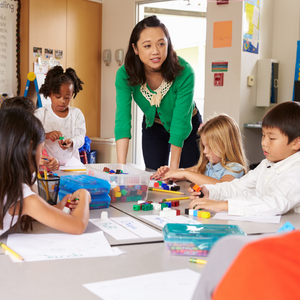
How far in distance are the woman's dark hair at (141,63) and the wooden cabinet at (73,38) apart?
261 centimetres

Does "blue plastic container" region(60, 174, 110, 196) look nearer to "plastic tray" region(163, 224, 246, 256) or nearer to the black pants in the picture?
"plastic tray" region(163, 224, 246, 256)

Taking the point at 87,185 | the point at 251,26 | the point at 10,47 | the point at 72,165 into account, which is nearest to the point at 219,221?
the point at 87,185

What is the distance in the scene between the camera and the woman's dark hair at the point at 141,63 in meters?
1.90

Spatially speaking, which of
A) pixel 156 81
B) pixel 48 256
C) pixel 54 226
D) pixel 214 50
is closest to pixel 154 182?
pixel 156 81

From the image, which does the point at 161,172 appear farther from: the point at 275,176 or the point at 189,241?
the point at 189,241

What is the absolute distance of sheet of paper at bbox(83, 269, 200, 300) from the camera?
2.19ft

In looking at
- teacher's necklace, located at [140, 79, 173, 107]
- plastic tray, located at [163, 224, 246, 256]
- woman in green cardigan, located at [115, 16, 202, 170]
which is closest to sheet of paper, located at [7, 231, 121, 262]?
plastic tray, located at [163, 224, 246, 256]

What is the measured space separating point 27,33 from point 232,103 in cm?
248

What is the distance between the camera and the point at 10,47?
418 cm

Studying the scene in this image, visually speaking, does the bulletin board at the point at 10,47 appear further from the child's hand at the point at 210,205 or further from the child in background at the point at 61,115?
the child's hand at the point at 210,205

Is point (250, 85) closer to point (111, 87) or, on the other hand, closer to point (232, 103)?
point (232, 103)

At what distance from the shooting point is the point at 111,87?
16.3 ft

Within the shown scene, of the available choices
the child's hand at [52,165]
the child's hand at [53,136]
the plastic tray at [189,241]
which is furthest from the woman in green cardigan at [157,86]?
the plastic tray at [189,241]

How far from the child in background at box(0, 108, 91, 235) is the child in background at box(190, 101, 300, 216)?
1.71 feet
